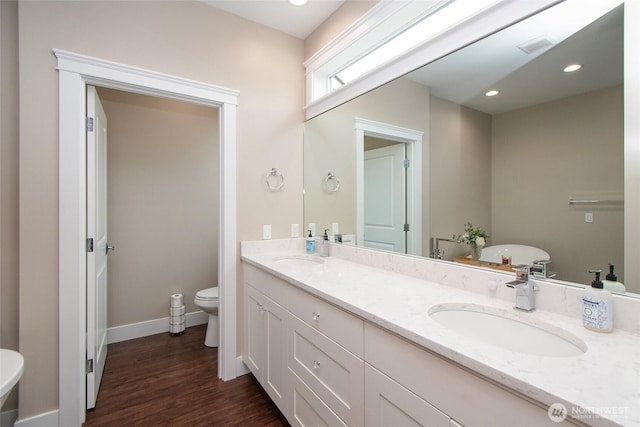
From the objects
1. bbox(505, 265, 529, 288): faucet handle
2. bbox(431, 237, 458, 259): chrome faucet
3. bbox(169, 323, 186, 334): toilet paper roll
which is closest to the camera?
bbox(505, 265, 529, 288): faucet handle

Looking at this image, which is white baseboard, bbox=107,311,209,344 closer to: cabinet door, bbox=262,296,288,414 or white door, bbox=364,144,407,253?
cabinet door, bbox=262,296,288,414

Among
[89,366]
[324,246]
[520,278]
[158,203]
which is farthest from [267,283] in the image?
[158,203]

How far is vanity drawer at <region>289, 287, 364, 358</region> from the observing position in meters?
1.12

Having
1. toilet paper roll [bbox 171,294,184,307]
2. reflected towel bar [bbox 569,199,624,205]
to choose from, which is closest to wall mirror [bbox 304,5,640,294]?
reflected towel bar [bbox 569,199,624,205]

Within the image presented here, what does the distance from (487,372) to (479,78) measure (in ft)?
4.22

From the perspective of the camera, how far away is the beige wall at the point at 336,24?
1922 mm

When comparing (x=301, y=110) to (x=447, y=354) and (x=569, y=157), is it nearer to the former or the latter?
(x=569, y=157)

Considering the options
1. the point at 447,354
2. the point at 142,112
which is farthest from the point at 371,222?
the point at 142,112

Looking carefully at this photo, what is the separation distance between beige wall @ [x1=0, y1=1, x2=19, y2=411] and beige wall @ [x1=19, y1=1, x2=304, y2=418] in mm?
108

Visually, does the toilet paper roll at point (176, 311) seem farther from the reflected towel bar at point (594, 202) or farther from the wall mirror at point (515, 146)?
the reflected towel bar at point (594, 202)

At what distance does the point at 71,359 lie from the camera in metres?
1.69

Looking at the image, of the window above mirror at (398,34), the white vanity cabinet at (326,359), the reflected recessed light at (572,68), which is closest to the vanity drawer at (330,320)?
the white vanity cabinet at (326,359)

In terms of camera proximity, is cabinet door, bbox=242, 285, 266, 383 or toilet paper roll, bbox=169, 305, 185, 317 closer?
cabinet door, bbox=242, 285, 266, 383

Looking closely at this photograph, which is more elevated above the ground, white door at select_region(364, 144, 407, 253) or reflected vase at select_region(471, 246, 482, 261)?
white door at select_region(364, 144, 407, 253)
